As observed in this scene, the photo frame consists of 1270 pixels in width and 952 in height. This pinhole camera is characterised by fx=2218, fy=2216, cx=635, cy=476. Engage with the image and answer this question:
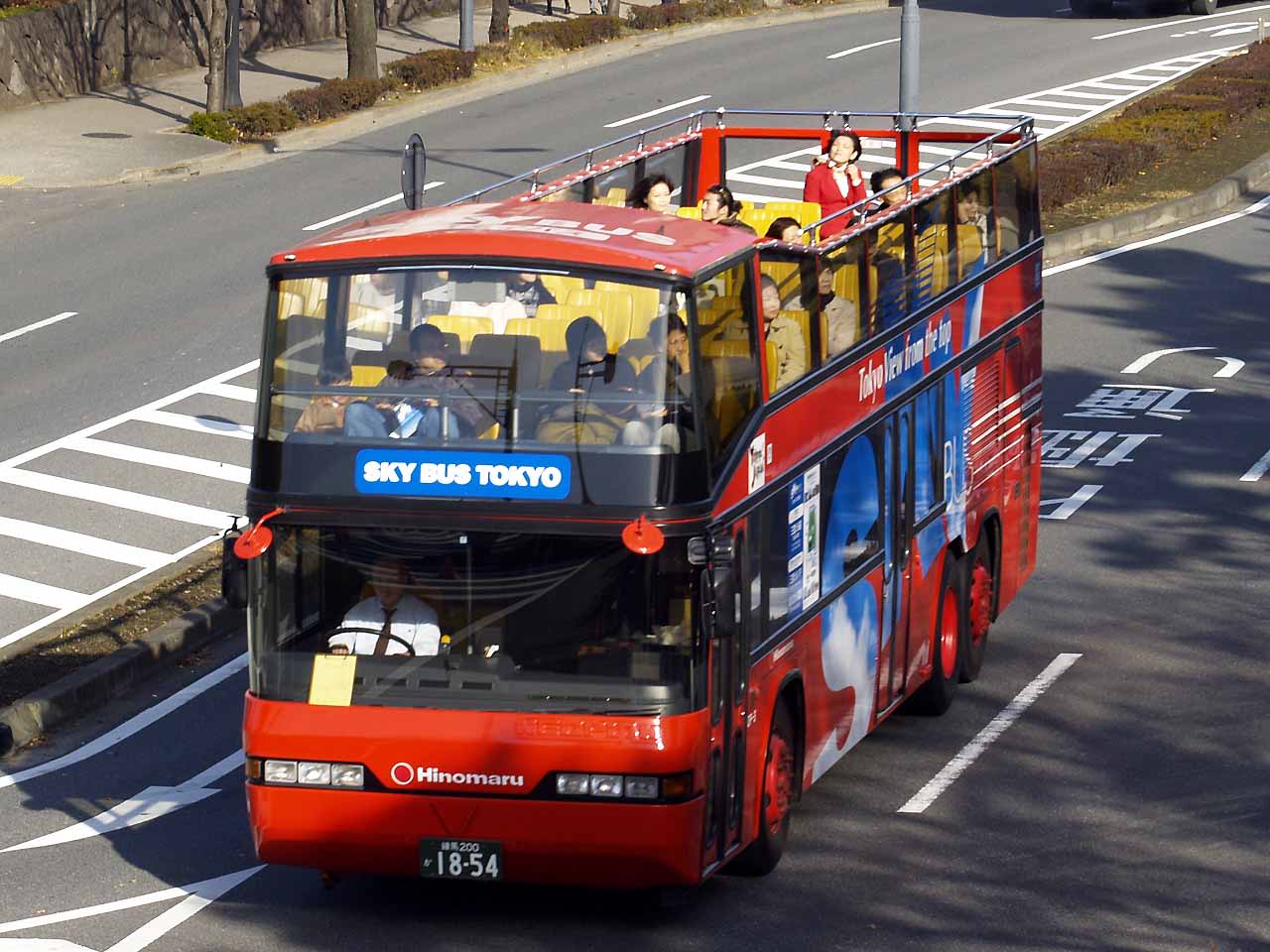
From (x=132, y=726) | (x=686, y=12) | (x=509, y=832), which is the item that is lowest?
(x=132, y=726)

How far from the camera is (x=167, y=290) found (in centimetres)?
2614

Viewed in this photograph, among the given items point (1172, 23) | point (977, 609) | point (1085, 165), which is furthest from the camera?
point (1172, 23)

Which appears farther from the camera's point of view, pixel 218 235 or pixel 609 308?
pixel 218 235

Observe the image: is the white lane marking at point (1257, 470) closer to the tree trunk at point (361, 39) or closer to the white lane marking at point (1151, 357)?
the white lane marking at point (1151, 357)

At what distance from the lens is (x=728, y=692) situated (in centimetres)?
997

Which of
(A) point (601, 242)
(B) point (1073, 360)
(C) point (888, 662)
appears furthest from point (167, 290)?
(A) point (601, 242)

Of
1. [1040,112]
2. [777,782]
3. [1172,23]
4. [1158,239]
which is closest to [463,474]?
[777,782]

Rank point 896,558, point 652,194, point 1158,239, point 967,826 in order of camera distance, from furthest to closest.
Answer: point 1158,239
point 652,194
point 896,558
point 967,826

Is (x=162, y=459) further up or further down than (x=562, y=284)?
further down

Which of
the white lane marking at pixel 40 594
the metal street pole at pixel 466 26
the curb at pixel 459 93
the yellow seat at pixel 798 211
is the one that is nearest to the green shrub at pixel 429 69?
the curb at pixel 459 93

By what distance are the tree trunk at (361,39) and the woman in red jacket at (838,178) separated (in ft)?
76.5

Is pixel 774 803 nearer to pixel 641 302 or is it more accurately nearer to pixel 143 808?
pixel 641 302

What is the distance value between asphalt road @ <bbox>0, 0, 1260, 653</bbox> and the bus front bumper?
21.1 ft

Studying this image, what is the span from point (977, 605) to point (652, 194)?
3.51 meters
